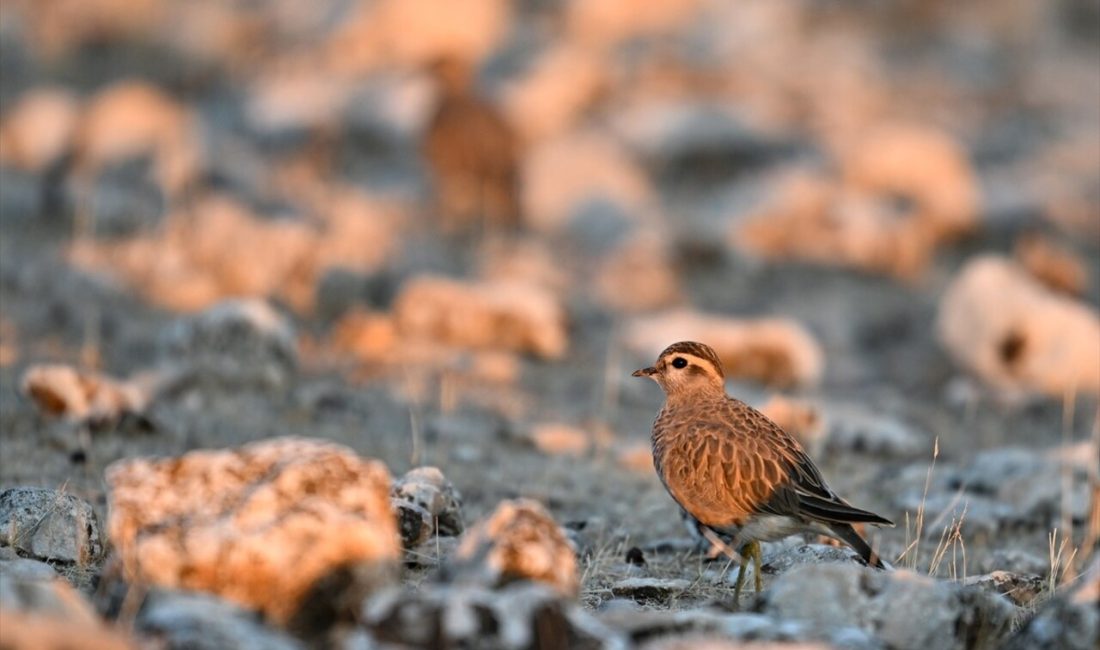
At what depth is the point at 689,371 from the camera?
6.07 m

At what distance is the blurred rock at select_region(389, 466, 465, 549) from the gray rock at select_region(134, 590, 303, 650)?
1.62m

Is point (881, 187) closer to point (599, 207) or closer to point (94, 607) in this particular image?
point (599, 207)

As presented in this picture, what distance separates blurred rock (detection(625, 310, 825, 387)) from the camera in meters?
10.5

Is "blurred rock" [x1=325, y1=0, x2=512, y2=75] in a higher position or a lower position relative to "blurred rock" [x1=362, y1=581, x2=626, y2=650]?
higher

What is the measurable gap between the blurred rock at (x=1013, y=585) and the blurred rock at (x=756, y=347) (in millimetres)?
5064

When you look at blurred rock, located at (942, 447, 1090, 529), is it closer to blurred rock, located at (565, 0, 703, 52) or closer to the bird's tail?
the bird's tail

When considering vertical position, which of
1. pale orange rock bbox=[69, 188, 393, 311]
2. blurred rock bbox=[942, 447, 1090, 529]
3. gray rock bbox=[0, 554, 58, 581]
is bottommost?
gray rock bbox=[0, 554, 58, 581]

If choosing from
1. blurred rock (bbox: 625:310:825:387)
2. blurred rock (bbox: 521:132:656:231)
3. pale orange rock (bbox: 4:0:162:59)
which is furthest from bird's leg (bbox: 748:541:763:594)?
pale orange rock (bbox: 4:0:162:59)

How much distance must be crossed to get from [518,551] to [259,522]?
699mm

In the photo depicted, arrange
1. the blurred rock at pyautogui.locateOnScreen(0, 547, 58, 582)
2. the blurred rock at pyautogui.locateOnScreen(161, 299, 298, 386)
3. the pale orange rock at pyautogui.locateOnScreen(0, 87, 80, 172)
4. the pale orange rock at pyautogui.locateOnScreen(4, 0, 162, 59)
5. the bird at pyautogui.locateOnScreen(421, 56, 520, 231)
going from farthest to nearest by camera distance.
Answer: the pale orange rock at pyautogui.locateOnScreen(4, 0, 162, 59)
the bird at pyautogui.locateOnScreen(421, 56, 520, 231)
the pale orange rock at pyautogui.locateOnScreen(0, 87, 80, 172)
the blurred rock at pyautogui.locateOnScreen(161, 299, 298, 386)
the blurred rock at pyautogui.locateOnScreen(0, 547, 58, 582)

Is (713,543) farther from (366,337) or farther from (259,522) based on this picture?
(366,337)

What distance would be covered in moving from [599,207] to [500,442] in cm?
697

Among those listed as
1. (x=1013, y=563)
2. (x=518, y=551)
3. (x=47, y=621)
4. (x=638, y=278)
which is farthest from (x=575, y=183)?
(x=47, y=621)

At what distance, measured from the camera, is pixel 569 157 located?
15836 millimetres
